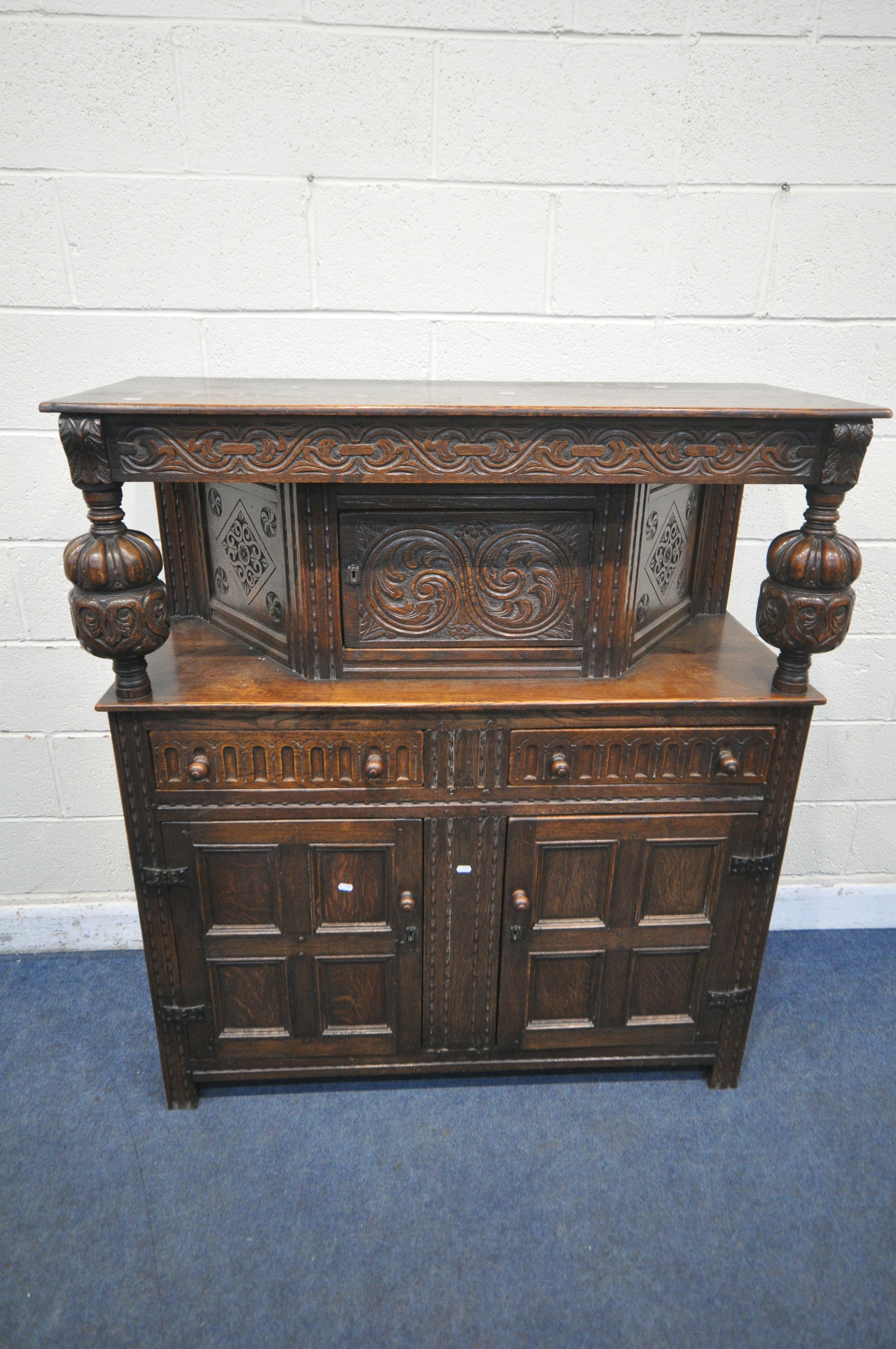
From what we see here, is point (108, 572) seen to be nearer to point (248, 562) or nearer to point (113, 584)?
point (113, 584)

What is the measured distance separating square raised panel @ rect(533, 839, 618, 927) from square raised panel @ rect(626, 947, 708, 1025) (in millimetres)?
157

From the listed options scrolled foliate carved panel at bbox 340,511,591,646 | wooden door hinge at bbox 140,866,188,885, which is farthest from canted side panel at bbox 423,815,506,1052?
wooden door hinge at bbox 140,866,188,885

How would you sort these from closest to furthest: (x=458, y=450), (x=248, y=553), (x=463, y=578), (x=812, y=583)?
(x=458, y=450), (x=812, y=583), (x=463, y=578), (x=248, y=553)

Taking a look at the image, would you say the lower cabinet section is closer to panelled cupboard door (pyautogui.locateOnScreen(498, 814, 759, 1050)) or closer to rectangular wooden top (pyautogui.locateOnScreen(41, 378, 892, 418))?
panelled cupboard door (pyautogui.locateOnScreen(498, 814, 759, 1050))

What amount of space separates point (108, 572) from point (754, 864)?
1.42 metres

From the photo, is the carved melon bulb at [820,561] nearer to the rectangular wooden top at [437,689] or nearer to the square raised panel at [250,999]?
the rectangular wooden top at [437,689]

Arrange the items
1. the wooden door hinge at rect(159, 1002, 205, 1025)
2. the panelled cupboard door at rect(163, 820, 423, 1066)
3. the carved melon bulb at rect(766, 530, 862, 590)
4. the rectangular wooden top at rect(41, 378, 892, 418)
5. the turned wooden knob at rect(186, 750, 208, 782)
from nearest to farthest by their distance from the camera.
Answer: the rectangular wooden top at rect(41, 378, 892, 418)
the carved melon bulb at rect(766, 530, 862, 590)
the turned wooden knob at rect(186, 750, 208, 782)
the panelled cupboard door at rect(163, 820, 423, 1066)
the wooden door hinge at rect(159, 1002, 205, 1025)

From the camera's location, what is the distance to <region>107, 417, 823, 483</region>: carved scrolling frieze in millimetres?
1393

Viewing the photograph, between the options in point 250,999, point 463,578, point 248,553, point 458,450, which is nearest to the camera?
point 458,450

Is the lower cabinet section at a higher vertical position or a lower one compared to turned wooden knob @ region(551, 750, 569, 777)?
lower

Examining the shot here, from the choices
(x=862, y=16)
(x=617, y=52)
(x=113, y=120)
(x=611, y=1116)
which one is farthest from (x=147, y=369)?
(x=611, y=1116)

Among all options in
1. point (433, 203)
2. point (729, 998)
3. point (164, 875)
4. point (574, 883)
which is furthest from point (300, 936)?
point (433, 203)

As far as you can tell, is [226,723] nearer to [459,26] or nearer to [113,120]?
[113,120]

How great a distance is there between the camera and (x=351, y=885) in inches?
69.2
